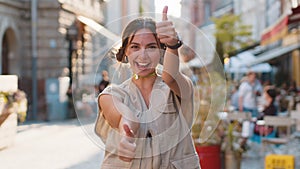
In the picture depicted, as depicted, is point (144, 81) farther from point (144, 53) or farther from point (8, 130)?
point (8, 130)

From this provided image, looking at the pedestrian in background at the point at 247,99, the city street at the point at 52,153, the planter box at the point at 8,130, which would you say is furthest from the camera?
the pedestrian in background at the point at 247,99

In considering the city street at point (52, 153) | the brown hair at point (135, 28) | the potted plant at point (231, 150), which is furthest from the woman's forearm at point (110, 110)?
the potted plant at point (231, 150)

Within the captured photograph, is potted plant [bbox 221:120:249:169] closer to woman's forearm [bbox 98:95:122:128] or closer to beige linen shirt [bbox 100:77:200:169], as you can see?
beige linen shirt [bbox 100:77:200:169]

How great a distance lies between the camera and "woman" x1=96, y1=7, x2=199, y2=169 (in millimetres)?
2146

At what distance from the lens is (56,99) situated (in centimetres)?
1909

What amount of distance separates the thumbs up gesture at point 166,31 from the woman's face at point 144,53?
0.10 m

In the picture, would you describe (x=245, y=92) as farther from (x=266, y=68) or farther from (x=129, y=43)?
(x=266, y=68)

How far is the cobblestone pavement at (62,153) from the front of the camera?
7.66 m

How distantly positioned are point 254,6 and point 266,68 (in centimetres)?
2048

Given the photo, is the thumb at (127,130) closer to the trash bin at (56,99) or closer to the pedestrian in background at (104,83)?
the pedestrian in background at (104,83)

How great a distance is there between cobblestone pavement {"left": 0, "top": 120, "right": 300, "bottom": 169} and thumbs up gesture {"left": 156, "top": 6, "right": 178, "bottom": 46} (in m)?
4.20

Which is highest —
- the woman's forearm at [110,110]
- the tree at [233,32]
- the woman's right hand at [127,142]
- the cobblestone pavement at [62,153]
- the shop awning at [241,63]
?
the tree at [233,32]

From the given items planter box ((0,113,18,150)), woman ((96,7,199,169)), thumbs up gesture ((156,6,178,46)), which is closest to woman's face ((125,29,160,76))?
woman ((96,7,199,169))

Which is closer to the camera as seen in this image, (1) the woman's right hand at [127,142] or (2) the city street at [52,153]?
(1) the woman's right hand at [127,142]
